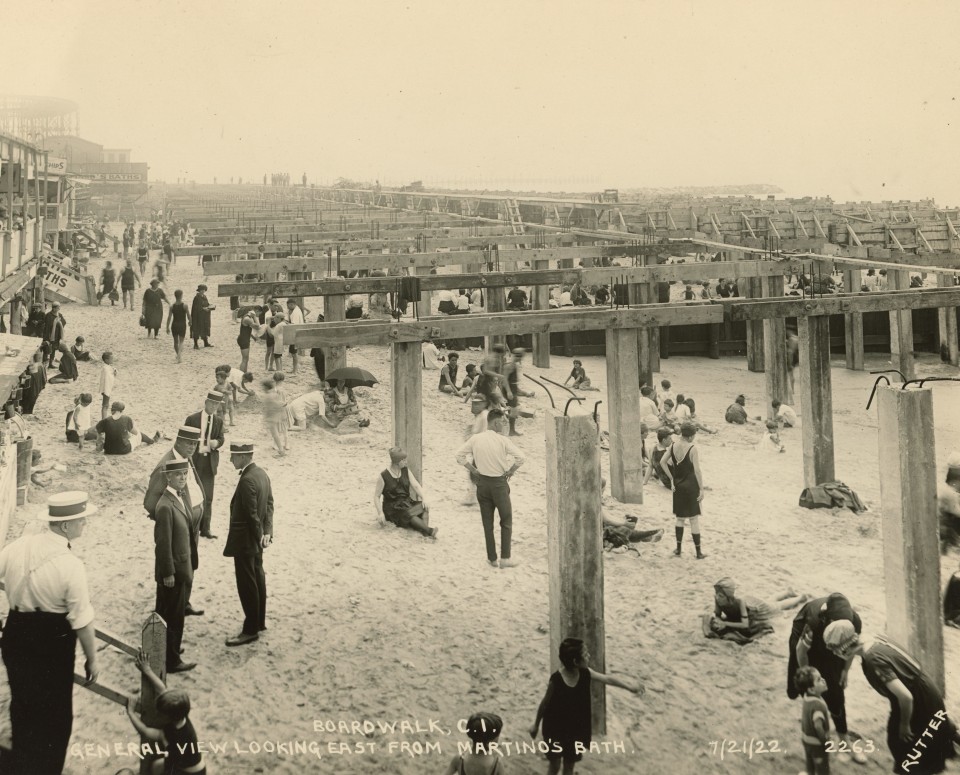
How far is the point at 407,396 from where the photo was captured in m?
9.89

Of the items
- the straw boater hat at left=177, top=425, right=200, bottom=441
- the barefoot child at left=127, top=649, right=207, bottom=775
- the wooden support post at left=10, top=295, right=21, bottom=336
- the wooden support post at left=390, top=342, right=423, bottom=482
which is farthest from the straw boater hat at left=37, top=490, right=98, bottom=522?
the wooden support post at left=10, top=295, right=21, bottom=336

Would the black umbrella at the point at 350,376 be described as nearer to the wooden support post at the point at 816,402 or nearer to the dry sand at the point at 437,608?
the dry sand at the point at 437,608

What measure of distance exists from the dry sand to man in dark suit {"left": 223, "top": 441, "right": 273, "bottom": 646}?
9.0 inches

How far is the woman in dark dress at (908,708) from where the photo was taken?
5.23 meters

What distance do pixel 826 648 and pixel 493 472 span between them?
355 cm

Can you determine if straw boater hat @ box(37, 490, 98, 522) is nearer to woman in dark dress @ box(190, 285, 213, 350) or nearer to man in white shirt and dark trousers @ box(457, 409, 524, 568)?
man in white shirt and dark trousers @ box(457, 409, 524, 568)

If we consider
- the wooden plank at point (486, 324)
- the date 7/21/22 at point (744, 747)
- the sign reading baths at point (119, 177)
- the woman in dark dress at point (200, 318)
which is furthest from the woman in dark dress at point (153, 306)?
the sign reading baths at point (119, 177)

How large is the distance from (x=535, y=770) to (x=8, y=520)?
5199 mm

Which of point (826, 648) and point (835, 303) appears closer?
point (826, 648)

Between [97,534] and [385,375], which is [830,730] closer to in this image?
[97,534]

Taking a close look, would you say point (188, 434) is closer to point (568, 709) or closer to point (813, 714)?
point (568, 709)

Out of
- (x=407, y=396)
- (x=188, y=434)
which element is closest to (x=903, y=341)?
(x=407, y=396)

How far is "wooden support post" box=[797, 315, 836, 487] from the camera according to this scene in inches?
440

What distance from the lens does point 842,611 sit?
18.2 feet
